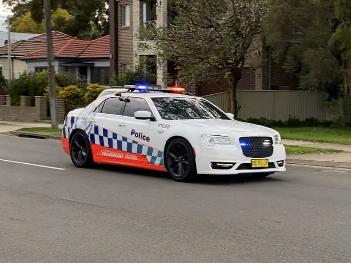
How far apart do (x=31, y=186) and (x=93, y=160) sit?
92.7 inches

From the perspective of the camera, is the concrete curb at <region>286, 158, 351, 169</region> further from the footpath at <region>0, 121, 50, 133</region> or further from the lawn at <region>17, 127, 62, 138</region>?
the footpath at <region>0, 121, 50, 133</region>

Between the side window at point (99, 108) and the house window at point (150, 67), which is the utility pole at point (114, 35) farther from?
the side window at point (99, 108)

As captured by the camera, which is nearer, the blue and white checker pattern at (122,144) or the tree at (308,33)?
the blue and white checker pattern at (122,144)

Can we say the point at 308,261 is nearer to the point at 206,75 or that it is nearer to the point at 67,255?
the point at 67,255

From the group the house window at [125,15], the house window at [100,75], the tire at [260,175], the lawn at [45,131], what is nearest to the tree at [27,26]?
the house window at [100,75]

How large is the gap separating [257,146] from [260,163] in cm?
29

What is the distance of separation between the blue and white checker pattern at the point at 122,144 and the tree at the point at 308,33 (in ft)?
34.7

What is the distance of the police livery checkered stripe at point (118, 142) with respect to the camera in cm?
1132

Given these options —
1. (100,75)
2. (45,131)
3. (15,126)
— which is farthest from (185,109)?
(100,75)

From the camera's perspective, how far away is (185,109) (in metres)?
11.9

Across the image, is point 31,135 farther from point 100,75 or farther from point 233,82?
point 100,75

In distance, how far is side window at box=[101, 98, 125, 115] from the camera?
1238cm

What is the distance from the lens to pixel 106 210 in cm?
839

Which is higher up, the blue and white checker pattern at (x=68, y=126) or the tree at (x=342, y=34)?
the tree at (x=342, y=34)
